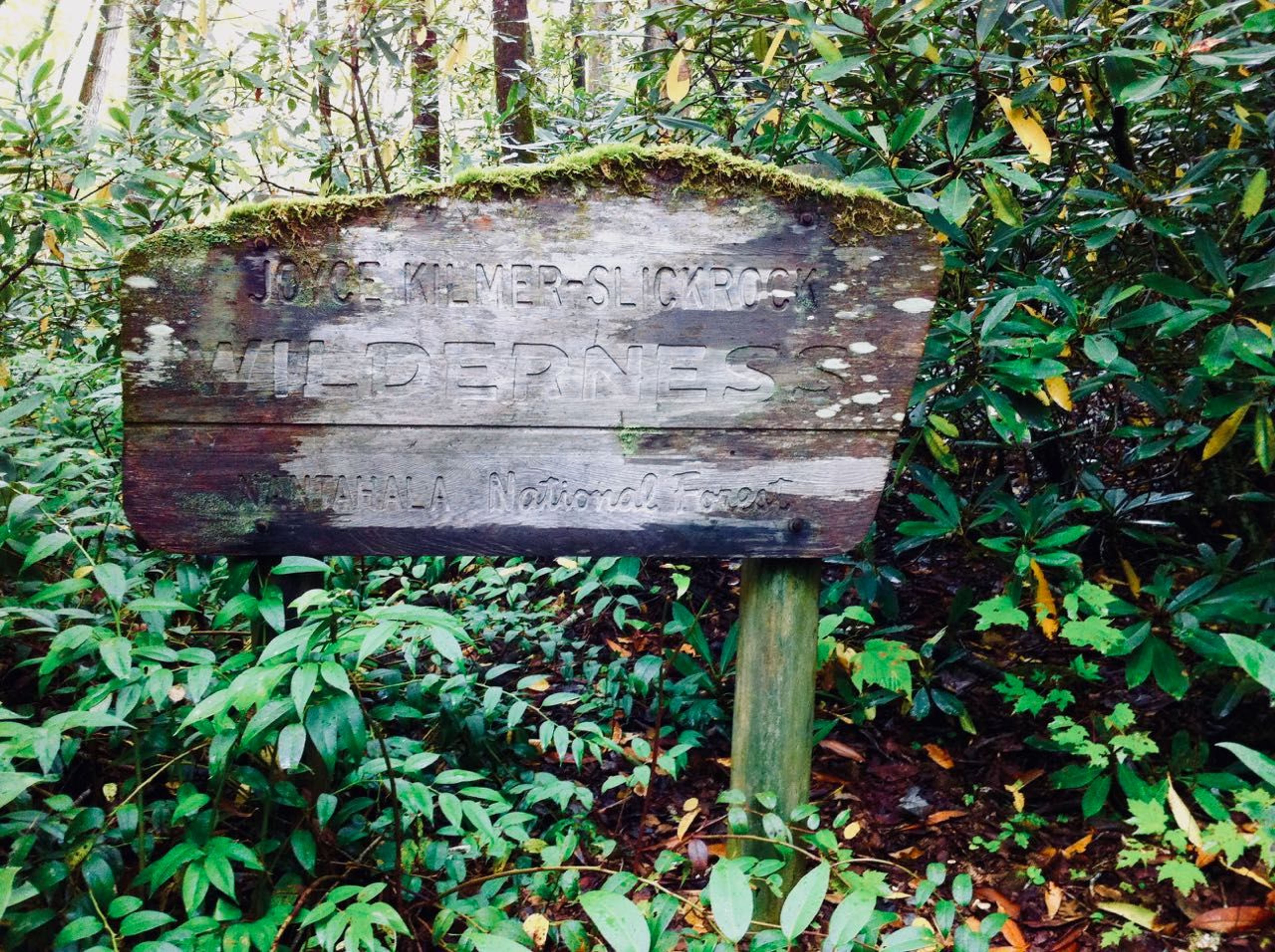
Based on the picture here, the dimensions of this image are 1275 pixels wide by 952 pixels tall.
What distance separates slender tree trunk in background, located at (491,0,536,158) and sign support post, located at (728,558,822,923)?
102 inches

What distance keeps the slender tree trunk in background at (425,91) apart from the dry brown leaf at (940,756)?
122 inches

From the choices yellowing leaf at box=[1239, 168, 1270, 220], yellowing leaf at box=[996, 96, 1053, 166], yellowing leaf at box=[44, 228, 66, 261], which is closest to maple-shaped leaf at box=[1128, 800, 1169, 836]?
Result: yellowing leaf at box=[1239, 168, 1270, 220]

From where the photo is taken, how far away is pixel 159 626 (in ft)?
5.44

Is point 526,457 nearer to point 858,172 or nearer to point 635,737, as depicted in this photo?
point 635,737

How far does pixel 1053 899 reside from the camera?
1.82 meters

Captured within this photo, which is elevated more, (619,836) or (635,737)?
(635,737)

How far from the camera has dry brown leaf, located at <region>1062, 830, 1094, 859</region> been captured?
6.30 feet

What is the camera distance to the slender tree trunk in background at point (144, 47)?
10.6 ft

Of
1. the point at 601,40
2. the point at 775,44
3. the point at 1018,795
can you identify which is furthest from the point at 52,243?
the point at 601,40

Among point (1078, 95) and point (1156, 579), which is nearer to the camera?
point (1156, 579)

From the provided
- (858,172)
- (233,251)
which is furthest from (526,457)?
(858,172)

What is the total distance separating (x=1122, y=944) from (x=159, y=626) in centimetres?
210

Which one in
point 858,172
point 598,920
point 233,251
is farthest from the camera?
point 858,172

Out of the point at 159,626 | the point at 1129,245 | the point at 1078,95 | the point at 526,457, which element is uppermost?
the point at 1078,95
